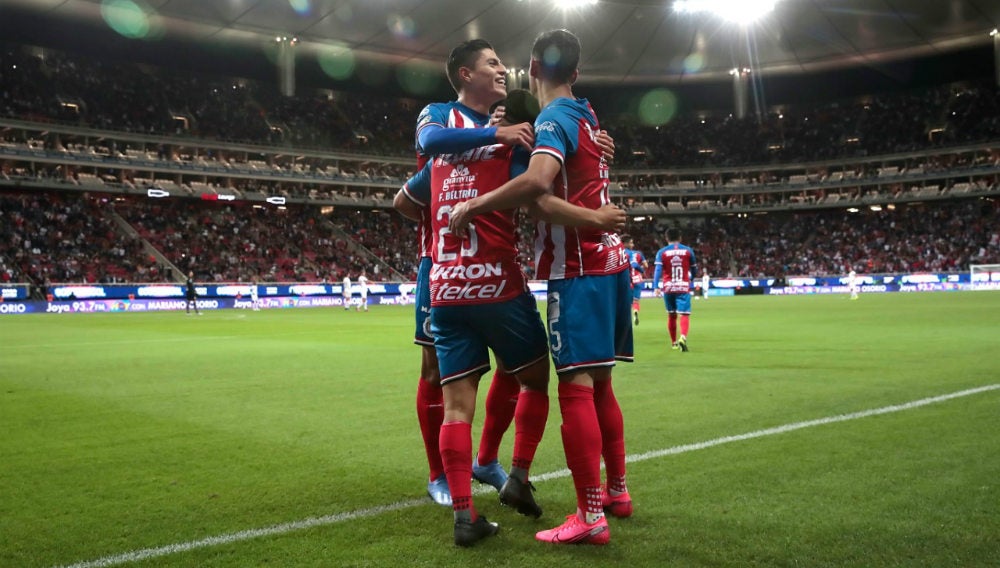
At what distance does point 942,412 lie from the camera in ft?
22.7

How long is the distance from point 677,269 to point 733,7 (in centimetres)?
3617

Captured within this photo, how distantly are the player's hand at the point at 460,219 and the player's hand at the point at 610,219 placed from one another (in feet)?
2.13

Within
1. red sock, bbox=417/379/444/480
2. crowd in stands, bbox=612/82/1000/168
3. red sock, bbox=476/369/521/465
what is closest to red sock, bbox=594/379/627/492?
red sock, bbox=476/369/521/465

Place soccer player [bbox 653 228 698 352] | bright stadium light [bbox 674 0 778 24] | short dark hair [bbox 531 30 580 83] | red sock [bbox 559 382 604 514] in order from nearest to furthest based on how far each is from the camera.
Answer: red sock [bbox 559 382 604 514] < short dark hair [bbox 531 30 580 83] < soccer player [bbox 653 228 698 352] < bright stadium light [bbox 674 0 778 24]

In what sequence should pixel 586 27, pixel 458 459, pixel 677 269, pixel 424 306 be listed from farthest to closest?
pixel 586 27 < pixel 677 269 < pixel 424 306 < pixel 458 459

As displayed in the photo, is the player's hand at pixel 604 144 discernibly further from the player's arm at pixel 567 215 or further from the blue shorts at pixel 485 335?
the blue shorts at pixel 485 335

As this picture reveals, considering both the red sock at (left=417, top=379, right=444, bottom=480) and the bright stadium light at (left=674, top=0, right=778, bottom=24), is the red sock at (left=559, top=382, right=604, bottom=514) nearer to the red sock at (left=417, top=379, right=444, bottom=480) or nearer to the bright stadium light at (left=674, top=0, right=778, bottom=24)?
the red sock at (left=417, top=379, right=444, bottom=480)


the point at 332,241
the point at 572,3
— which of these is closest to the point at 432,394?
the point at 572,3

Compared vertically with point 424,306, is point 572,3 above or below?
above

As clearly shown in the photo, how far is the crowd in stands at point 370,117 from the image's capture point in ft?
171

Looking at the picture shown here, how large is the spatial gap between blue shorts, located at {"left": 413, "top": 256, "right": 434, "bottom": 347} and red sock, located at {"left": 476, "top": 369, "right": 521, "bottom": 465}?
0.48 metres

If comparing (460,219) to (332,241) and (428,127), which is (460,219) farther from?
(332,241)

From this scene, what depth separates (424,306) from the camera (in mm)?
4688

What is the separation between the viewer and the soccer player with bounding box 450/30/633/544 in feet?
12.5
